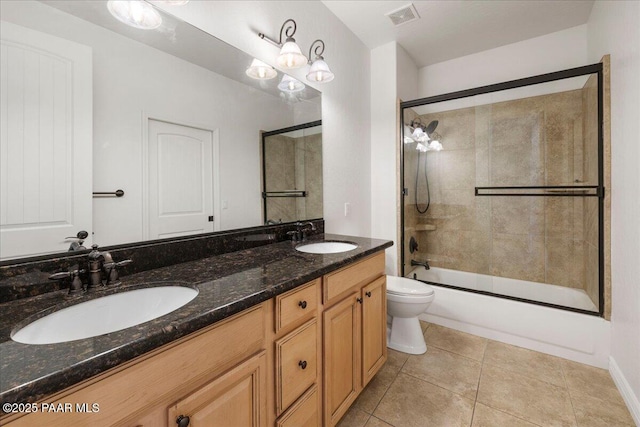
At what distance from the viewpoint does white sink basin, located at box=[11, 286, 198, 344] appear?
2.30ft

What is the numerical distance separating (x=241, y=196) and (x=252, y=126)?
1.32 feet

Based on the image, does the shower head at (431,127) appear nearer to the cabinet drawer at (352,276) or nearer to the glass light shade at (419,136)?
the glass light shade at (419,136)

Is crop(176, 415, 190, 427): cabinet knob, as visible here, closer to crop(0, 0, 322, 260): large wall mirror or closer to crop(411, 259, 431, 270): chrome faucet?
crop(0, 0, 322, 260): large wall mirror

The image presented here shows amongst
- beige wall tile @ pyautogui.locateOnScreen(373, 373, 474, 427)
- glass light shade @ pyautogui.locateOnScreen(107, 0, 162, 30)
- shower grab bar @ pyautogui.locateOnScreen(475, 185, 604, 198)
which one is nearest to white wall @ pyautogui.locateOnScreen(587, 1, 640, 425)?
shower grab bar @ pyautogui.locateOnScreen(475, 185, 604, 198)

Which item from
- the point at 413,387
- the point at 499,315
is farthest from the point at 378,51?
the point at 413,387

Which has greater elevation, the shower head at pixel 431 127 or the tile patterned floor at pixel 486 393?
the shower head at pixel 431 127

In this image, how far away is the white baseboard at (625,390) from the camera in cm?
143

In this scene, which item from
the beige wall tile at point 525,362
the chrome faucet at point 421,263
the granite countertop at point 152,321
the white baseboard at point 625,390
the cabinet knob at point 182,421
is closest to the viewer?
the granite countertop at point 152,321

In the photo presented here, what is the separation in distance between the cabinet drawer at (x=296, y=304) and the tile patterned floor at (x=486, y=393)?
2.61 ft

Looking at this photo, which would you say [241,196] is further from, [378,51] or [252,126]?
[378,51]

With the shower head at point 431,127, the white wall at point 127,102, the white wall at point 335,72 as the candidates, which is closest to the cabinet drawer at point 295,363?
the white wall at point 127,102

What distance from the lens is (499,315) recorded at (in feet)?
7.36

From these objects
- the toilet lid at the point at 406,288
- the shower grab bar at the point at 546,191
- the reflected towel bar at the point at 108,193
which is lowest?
the toilet lid at the point at 406,288

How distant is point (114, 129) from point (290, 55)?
101 centimetres
